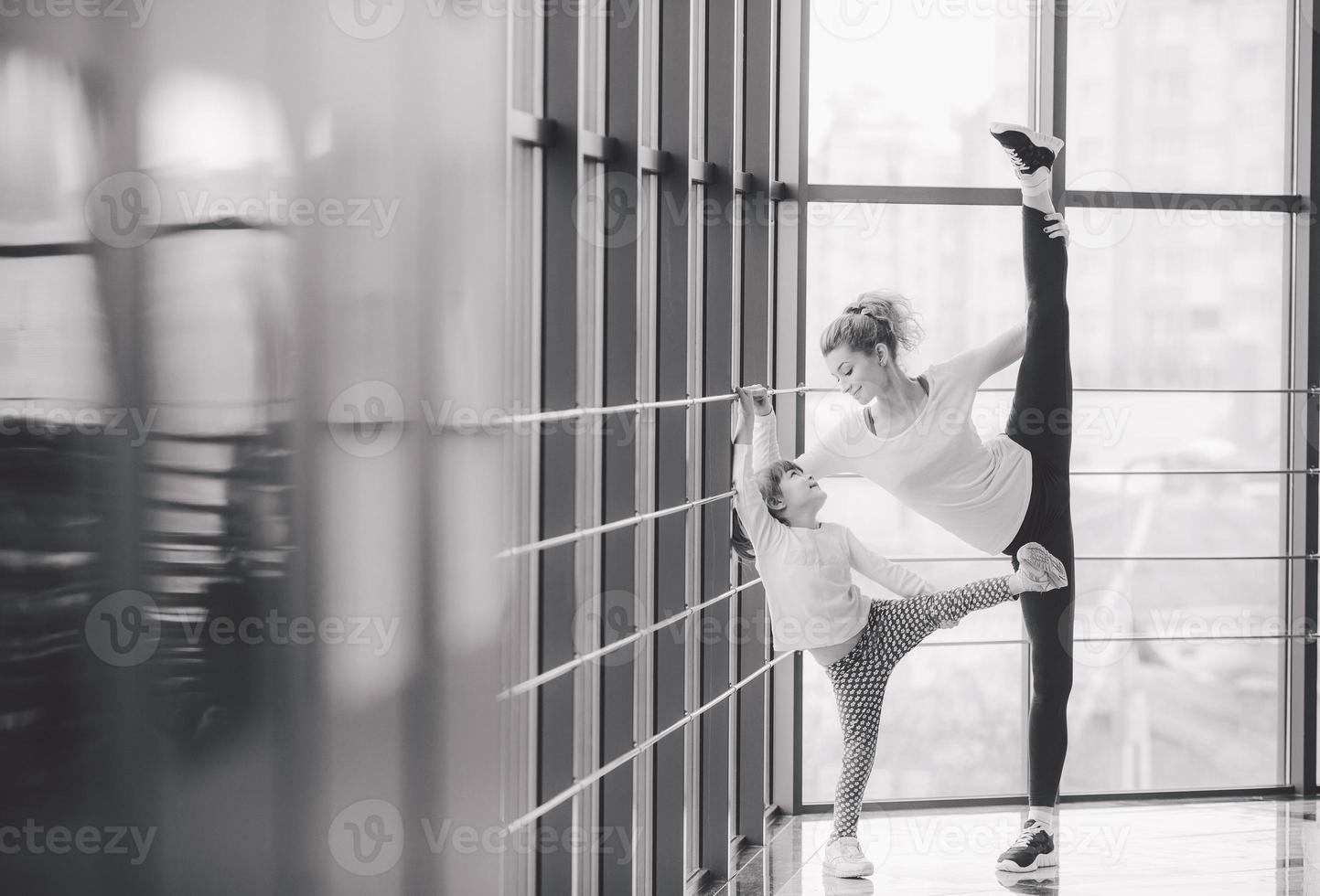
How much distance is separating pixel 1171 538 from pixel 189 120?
130 inches

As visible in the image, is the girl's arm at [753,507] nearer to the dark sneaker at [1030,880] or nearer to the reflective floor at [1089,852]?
the reflective floor at [1089,852]

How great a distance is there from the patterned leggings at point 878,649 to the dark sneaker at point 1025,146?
3.41 ft

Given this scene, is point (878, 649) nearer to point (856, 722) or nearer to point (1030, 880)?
point (856, 722)

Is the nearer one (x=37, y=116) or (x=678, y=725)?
(x=37, y=116)

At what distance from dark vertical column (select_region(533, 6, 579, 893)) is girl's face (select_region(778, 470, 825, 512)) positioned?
0.82 meters

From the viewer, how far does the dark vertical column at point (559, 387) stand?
198cm

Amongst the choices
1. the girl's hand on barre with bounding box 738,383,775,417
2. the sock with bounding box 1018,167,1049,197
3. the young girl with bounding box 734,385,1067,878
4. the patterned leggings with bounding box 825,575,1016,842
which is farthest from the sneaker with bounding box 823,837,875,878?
the sock with bounding box 1018,167,1049,197

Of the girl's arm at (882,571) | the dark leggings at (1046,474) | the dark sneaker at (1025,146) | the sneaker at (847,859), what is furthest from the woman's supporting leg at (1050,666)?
the dark sneaker at (1025,146)

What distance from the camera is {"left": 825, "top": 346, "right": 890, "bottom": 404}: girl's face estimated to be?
2869 millimetres

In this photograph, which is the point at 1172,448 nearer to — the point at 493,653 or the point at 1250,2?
the point at 1250,2

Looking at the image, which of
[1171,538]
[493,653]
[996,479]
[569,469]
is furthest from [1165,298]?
[493,653]

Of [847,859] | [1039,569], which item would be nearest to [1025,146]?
[1039,569]

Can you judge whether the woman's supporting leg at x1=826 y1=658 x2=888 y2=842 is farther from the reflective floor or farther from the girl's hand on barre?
the girl's hand on barre

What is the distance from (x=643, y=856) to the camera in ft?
9.08
